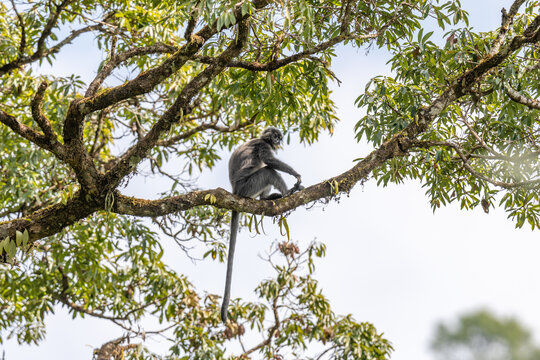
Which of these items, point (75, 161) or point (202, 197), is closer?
point (75, 161)

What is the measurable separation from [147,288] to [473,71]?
17.0 ft

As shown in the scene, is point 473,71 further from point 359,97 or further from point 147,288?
point 147,288

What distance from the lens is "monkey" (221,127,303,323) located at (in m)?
4.94

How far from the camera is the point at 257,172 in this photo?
5.28m


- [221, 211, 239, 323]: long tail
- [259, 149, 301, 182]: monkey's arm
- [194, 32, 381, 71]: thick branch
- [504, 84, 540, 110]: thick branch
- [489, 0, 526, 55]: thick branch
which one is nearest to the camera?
[194, 32, 381, 71]: thick branch

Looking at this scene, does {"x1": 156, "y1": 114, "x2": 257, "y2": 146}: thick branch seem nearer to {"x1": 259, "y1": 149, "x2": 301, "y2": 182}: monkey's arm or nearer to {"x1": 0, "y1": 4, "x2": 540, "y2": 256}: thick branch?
{"x1": 259, "y1": 149, "x2": 301, "y2": 182}: monkey's arm

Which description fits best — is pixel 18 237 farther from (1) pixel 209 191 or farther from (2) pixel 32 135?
(1) pixel 209 191

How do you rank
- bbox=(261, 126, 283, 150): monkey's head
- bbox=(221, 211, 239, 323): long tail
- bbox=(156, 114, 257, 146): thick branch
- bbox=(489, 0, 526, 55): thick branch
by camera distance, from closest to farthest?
bbox=(489, 0, 526, 55): thick branch
bbox=(221, 211, 239, 323): long tail
bbox=(261, 126, 283, 150): monkey's head
bbox=(156, 114, 257, 146): thick branch

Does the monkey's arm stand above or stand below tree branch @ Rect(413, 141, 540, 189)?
above

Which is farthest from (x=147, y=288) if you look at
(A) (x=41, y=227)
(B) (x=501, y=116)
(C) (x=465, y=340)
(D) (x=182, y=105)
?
(C) (x=465, y=340)

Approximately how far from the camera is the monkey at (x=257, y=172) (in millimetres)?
4938

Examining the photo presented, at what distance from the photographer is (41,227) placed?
3.65m

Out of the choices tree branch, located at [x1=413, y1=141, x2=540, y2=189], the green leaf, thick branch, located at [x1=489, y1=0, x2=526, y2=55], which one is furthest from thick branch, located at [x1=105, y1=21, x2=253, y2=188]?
thick branch, located at [x1=489, y1=0, x2=526, y2=55]

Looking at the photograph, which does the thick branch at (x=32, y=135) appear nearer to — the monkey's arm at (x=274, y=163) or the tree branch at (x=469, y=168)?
the monkey's arm at (x=274, y=163)
